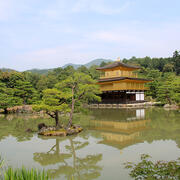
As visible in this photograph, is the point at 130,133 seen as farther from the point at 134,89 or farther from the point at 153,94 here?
the point at 153,94

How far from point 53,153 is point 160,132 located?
632 cm

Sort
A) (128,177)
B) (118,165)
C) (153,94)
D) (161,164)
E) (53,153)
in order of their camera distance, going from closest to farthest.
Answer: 1. (128,177)
2. (161,164)
3. (118,165)
4. (53,153)
5. (153,94)

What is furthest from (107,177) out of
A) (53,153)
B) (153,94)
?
(153,94)

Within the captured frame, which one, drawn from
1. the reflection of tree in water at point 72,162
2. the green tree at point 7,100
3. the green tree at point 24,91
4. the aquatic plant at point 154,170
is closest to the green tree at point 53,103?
the reflection of tree in water at point 72,162

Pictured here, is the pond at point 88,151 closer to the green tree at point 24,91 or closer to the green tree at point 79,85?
the green tree at point 79,85

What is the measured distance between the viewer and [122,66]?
35.1 m

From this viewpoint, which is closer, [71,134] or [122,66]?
[71,134]

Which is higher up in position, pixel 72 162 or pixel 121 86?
pixel 121 86

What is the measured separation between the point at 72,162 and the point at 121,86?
26.0 m

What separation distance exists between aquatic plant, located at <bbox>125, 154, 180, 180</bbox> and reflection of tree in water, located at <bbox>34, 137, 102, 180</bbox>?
1.06 metres

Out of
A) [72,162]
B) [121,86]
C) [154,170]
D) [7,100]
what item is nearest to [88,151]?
[72,162]

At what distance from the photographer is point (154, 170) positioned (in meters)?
5.65

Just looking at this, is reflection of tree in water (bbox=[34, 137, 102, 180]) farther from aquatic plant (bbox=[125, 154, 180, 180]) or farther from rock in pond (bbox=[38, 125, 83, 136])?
rock in pond (bbox=[38, 125, 83, 136])

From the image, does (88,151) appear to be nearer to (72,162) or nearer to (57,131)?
(72,162)
